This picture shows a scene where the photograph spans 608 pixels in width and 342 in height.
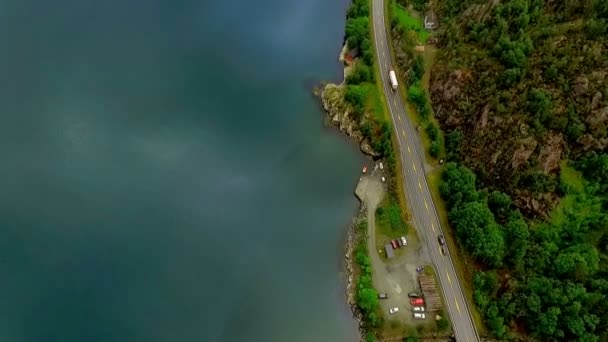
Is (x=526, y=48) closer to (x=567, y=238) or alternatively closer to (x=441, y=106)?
(x=441, y=106)

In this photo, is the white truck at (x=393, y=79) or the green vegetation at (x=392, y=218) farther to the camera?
the white truck at (x=393, y=79)

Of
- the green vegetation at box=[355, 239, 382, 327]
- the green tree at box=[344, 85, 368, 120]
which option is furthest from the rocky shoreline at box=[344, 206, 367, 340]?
the green tree at box=[344, 85, 368, 120]

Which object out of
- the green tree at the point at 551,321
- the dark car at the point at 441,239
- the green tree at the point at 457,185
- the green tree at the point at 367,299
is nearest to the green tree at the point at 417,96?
the green tree at the point at 457,185

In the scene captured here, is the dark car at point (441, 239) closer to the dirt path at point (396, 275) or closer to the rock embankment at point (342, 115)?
the dirt path at point (396, 275)

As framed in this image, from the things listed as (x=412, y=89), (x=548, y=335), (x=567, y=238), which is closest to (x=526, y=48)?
(x=412, y=89)

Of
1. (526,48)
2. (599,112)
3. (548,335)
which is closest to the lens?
(548,335)

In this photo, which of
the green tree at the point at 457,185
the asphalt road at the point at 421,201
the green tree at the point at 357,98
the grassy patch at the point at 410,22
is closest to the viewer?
the asphalt road at the point at 421,201

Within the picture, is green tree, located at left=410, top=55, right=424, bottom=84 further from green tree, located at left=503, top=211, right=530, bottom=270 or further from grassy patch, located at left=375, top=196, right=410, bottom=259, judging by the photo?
green tree, located at left=503, top=211, right=530, bottom=270
